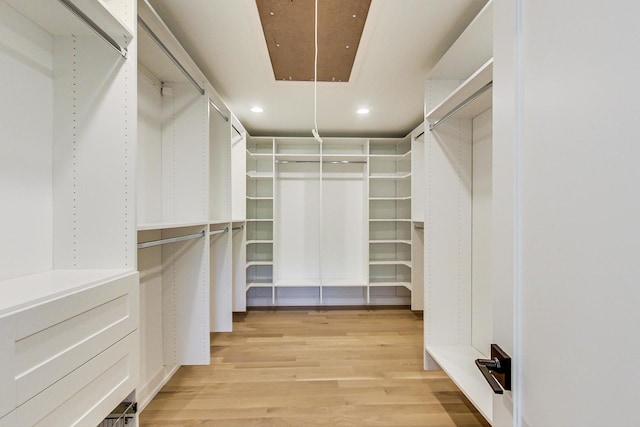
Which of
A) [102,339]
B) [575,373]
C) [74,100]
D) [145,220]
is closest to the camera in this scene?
[575,373]

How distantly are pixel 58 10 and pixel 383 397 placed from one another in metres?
2.69

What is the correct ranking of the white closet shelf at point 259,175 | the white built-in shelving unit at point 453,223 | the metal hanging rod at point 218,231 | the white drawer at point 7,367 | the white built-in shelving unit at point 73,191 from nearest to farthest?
the white drawer at point 7,367, the white built-in shelving unit at point 73,191, the white built-in shelving unit at point 453,223, the metal hanging rod at point 218,231, the white closet shelf at point 259,175

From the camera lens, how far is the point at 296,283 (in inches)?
141

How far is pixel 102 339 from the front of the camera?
0.91 m

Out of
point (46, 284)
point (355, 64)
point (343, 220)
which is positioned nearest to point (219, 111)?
point (355, 64)

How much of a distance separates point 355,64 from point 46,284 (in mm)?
2173

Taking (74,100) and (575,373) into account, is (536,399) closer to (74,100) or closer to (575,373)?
(575,373)

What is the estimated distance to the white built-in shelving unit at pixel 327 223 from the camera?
12.6 feet

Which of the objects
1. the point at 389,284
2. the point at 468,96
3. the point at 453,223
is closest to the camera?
the point at 468,96

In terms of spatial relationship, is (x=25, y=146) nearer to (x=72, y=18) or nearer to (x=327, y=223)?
(x=72, y=18)

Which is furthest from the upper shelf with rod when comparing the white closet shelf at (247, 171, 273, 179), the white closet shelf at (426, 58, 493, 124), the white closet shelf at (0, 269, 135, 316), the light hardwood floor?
the white closet shelf at (247, 171, 273, 179)

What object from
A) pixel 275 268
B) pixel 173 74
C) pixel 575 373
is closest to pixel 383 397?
pixel 575 373

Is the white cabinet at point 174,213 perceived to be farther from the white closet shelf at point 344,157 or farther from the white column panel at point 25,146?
the white closet shelf at point 344,157

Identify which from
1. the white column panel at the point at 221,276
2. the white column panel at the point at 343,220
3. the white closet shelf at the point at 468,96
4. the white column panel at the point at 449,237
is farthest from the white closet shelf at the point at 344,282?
the white closet shelf at the point at 468,96
